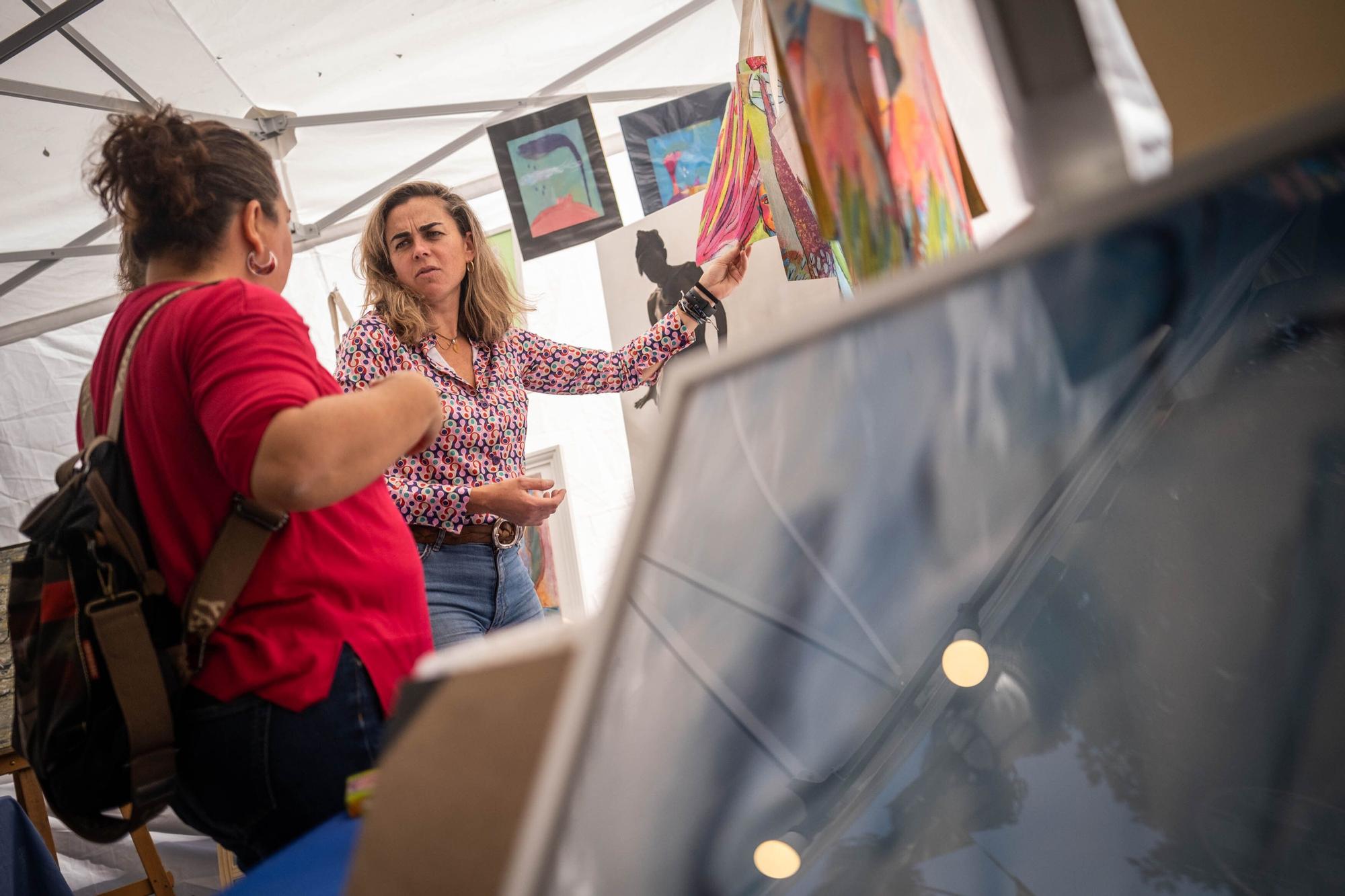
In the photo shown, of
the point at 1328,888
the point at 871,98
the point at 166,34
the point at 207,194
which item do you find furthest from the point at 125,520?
the point at 166,34

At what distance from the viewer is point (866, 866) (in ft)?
1.04

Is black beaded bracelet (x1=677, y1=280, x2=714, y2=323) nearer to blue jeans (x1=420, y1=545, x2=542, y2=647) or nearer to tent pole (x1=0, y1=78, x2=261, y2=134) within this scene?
blue jeans (x1=420, y1=545, x2=542, y2=647)

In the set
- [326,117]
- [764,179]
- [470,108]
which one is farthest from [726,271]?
[326,117]

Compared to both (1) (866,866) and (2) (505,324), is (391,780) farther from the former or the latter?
(2) (505,324)

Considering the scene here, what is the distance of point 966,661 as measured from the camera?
0.34m

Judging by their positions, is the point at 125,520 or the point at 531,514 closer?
the point at 125,520

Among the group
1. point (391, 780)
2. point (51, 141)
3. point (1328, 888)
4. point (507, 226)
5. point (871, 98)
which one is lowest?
point (1328, 888)

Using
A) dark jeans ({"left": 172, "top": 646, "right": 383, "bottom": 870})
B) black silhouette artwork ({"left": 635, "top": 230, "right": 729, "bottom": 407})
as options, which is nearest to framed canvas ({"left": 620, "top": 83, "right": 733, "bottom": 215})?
black silhouette artwork ({"left": 635, "top": 230, "right": 729, "bottom": 407})

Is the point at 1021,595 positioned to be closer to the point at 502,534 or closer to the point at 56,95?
the point at 502,534

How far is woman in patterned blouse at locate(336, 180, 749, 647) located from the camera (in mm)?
1249

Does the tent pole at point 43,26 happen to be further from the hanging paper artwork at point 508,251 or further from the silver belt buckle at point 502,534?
the silver belt buckle at point 502,534

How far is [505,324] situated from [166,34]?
1.56m

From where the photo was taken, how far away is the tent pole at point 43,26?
2.14m

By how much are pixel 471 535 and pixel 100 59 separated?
6.49ft
